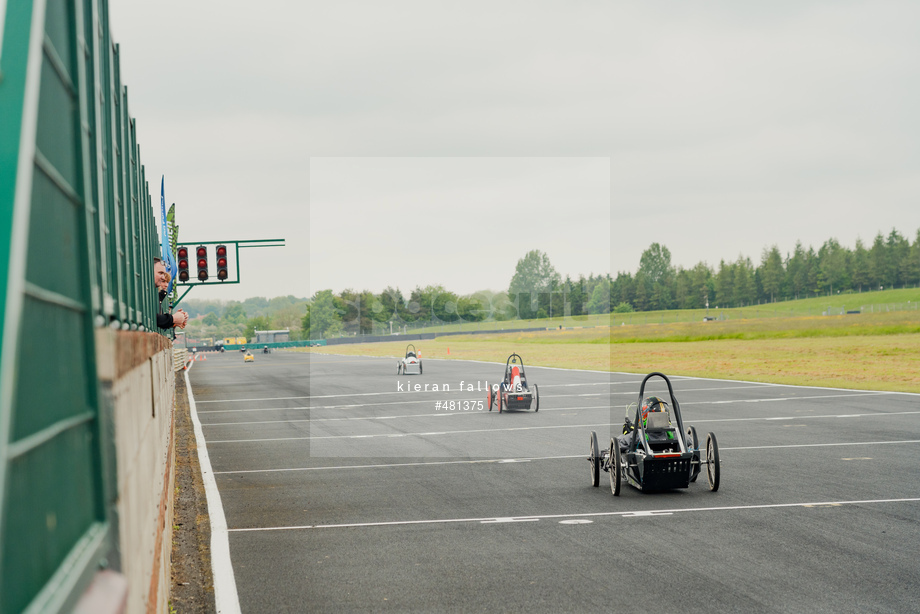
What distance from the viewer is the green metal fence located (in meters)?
1.46

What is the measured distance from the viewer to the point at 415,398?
25.9m

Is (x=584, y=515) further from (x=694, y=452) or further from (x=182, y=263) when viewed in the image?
(x=182, y=263)

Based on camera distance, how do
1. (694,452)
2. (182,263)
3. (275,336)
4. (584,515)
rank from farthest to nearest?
(275,336) → (182,263) → (694,452) → (584,515)

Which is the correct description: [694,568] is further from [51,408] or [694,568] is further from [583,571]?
[51,408]

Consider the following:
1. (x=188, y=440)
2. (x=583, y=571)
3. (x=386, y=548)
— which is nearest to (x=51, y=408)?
(x=583, y=571)

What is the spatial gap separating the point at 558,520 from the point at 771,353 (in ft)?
135

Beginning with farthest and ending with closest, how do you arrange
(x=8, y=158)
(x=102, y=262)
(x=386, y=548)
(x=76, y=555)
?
(x=386, y=548) < (x=102, y=262) < (x=76, y=555) < (x=8, y=158)

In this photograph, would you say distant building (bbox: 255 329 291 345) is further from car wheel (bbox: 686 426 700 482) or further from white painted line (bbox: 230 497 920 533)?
white painted line (bbox: 230 497 920 533)

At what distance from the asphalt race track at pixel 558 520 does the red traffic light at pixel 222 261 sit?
18.1m

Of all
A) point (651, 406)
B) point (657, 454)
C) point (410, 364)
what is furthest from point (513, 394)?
point (410, 364)

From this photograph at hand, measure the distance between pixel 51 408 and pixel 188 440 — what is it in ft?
52.5

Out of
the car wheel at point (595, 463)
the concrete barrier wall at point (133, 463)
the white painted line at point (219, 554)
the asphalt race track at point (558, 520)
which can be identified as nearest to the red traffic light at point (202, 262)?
the asphalt race track at point (558, 520)

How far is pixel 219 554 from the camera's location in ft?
25.6

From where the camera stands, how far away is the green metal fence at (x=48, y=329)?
1461 mm
